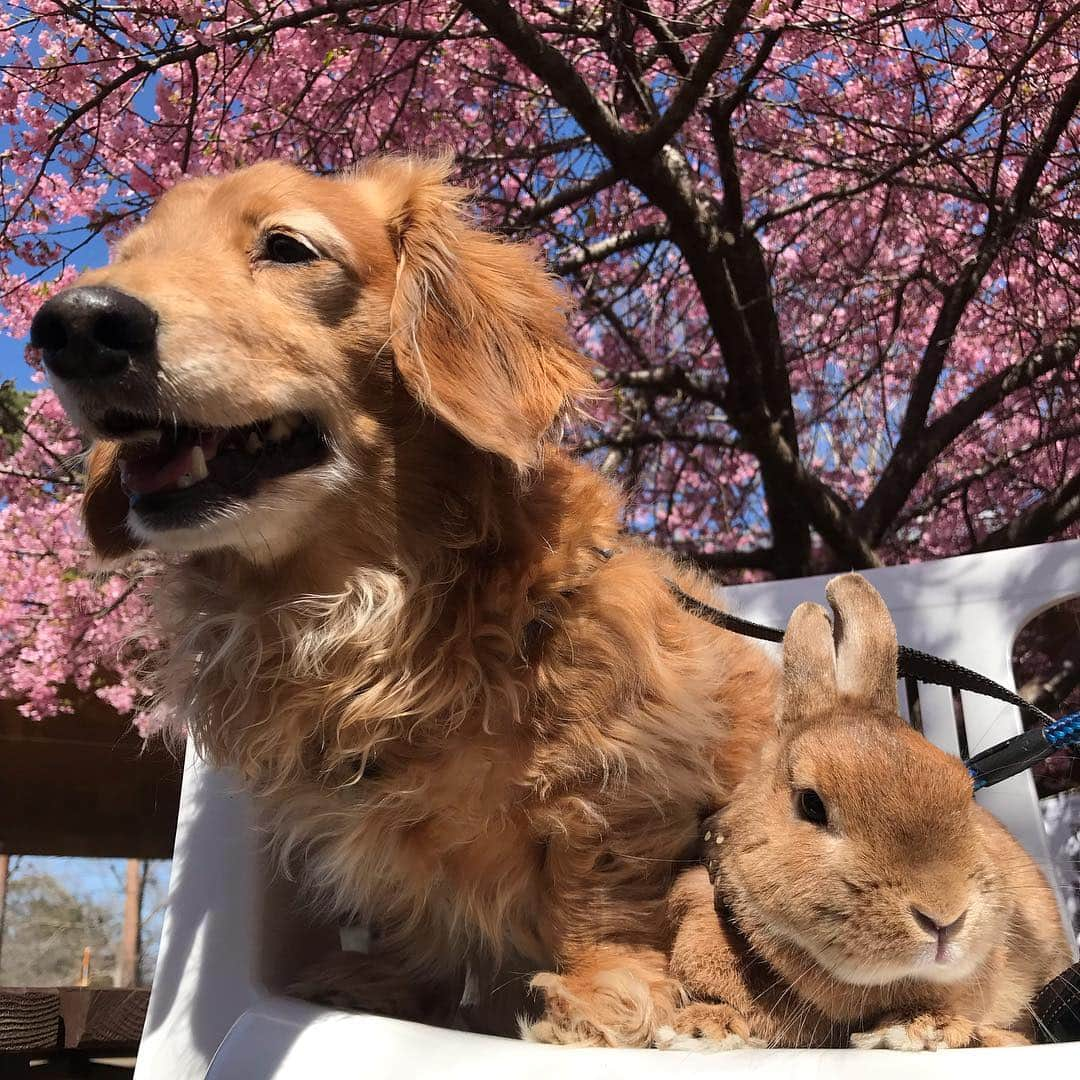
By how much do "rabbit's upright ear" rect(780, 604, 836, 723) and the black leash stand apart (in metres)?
0.18

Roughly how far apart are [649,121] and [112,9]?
1.66m

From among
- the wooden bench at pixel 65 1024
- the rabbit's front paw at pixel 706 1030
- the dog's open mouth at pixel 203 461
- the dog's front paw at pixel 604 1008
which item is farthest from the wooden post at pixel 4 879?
the rabbit's front paw at pixel 706 1030

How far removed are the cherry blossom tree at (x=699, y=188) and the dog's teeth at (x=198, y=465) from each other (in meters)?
1.46

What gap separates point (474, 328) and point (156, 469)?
0.51 m

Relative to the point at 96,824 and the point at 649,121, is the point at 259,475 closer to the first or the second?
the point at 649,121

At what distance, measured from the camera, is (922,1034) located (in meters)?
1.00

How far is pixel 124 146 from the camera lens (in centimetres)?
354

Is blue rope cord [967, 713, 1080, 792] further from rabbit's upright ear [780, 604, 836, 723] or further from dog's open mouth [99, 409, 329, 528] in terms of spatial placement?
dog's open mouth [99, 409, 329, 528]

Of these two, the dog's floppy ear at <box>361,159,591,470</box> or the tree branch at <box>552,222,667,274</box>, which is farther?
the tree branch at <box>552,222,667,274</box>

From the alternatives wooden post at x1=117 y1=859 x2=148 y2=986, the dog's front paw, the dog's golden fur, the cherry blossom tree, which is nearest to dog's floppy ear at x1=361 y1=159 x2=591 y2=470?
the dog's golden fur

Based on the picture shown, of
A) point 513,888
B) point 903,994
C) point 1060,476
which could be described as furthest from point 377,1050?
point 1060,476

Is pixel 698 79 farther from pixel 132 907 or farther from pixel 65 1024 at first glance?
pixel 132 907

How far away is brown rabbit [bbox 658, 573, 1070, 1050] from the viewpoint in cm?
98

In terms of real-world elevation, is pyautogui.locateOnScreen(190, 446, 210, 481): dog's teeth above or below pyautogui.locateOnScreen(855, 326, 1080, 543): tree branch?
below
